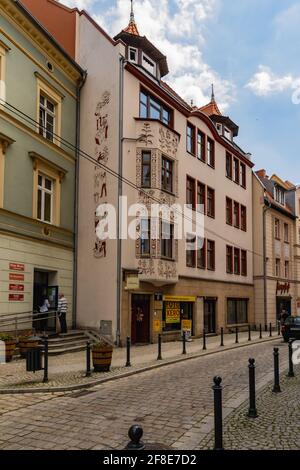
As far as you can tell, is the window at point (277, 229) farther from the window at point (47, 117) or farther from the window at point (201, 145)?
the window at point (47, 117)

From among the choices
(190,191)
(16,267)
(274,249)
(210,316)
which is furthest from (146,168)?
(274,249)

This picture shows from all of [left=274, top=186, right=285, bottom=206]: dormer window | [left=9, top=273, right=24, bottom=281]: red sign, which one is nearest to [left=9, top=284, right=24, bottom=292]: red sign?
[left=9, top=273, right=24, bottom=281]: red sign

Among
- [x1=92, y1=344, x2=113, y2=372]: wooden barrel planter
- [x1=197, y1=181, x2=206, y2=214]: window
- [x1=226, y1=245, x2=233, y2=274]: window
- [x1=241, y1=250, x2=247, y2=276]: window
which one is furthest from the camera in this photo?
[x1=241, y1=250, x2=247, y2=276]: window

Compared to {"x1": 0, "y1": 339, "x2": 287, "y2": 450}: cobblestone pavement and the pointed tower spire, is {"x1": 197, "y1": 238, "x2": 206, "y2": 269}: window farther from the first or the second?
{"x1": 0, "y1": 339, "x2": 287, "y2": 450}: cobblestone pavement

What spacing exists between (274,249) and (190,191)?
13.8 m

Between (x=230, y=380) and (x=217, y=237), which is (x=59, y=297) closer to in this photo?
(x=230, y=380)

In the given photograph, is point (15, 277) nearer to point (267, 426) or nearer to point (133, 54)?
point (267, 426)

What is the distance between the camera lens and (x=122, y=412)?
8.28 metres

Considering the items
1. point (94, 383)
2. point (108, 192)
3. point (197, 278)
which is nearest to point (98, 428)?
point (94, 383)

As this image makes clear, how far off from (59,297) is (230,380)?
34.1 ft

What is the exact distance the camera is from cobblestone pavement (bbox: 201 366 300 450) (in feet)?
20.8

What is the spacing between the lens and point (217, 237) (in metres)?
29.9

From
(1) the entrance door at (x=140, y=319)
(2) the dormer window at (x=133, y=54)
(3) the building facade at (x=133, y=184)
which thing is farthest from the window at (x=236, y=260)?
(2) the dormer window at (x=133, y=54)

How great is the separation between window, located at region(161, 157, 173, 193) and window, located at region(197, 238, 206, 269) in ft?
16.7
